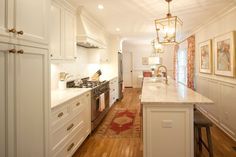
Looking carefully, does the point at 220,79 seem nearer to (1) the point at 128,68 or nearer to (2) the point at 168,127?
(2) the point at 168,127

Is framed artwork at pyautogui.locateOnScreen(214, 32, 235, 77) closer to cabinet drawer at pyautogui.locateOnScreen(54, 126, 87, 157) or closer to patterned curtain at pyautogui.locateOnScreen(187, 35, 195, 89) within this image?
patterned curtain at pyautogui.locateOnScreen(187, 35, 195, 89)

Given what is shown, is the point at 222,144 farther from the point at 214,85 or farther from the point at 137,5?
the point at 137,5

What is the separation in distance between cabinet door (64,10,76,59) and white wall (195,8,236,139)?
118 inches

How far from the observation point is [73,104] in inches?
117

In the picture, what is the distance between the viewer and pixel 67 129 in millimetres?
2787

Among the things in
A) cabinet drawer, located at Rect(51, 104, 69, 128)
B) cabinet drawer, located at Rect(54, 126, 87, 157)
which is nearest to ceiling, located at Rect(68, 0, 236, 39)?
cabinet drawer, located at Rect(51, 104, 69, 128)

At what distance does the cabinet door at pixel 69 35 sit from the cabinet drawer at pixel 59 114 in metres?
1.16

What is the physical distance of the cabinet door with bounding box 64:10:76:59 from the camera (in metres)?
3.55

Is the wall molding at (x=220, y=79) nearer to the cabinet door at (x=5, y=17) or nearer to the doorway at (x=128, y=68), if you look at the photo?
the cabinet door at (x=5, y=17)

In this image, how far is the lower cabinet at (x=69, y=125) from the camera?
7.86 feet

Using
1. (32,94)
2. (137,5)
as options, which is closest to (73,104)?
(32,94)

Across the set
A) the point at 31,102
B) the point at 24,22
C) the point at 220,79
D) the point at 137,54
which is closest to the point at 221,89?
the point at 220,79

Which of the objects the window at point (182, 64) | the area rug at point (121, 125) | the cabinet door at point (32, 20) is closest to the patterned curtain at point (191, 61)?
the window at point (182, 64)

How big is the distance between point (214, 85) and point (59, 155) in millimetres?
3848
